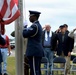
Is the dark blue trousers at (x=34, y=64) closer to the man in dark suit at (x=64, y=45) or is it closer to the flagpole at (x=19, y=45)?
the flagpole at (x=19, y=45)

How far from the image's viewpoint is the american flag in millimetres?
7426

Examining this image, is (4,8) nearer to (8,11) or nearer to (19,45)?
(8,11)

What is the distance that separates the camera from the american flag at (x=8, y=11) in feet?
24.4

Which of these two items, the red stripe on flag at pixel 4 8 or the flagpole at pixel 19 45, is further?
the flagpole at pixel 19 45

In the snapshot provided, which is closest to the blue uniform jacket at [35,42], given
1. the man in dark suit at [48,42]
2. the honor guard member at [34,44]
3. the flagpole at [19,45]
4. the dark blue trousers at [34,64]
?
the honor guard member at [34,44]

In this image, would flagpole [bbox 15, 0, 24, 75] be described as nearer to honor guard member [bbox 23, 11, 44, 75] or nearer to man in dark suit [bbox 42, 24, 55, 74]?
honor guard member [bbox 23, 11, 44, 75]

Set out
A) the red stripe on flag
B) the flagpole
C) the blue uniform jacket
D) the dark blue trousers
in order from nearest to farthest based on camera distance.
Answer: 1. the red stripe on flag
2. the flagpole
3. the blue uniform jacket
4. the dark blue trousers

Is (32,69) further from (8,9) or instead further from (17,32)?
(8,9)

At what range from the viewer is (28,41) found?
9.39m

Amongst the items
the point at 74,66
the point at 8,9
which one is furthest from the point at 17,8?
the point at 74,66

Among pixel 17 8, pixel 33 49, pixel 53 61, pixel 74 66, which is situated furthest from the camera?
pixel 74 66

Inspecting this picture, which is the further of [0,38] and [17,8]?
[0,38]

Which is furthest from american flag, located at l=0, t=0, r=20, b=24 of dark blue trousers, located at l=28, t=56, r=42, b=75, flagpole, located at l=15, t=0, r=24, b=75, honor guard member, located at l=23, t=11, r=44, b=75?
dark blue trousers, located at l=28, t=56, r=42, b=75

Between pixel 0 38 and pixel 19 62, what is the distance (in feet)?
2.13
